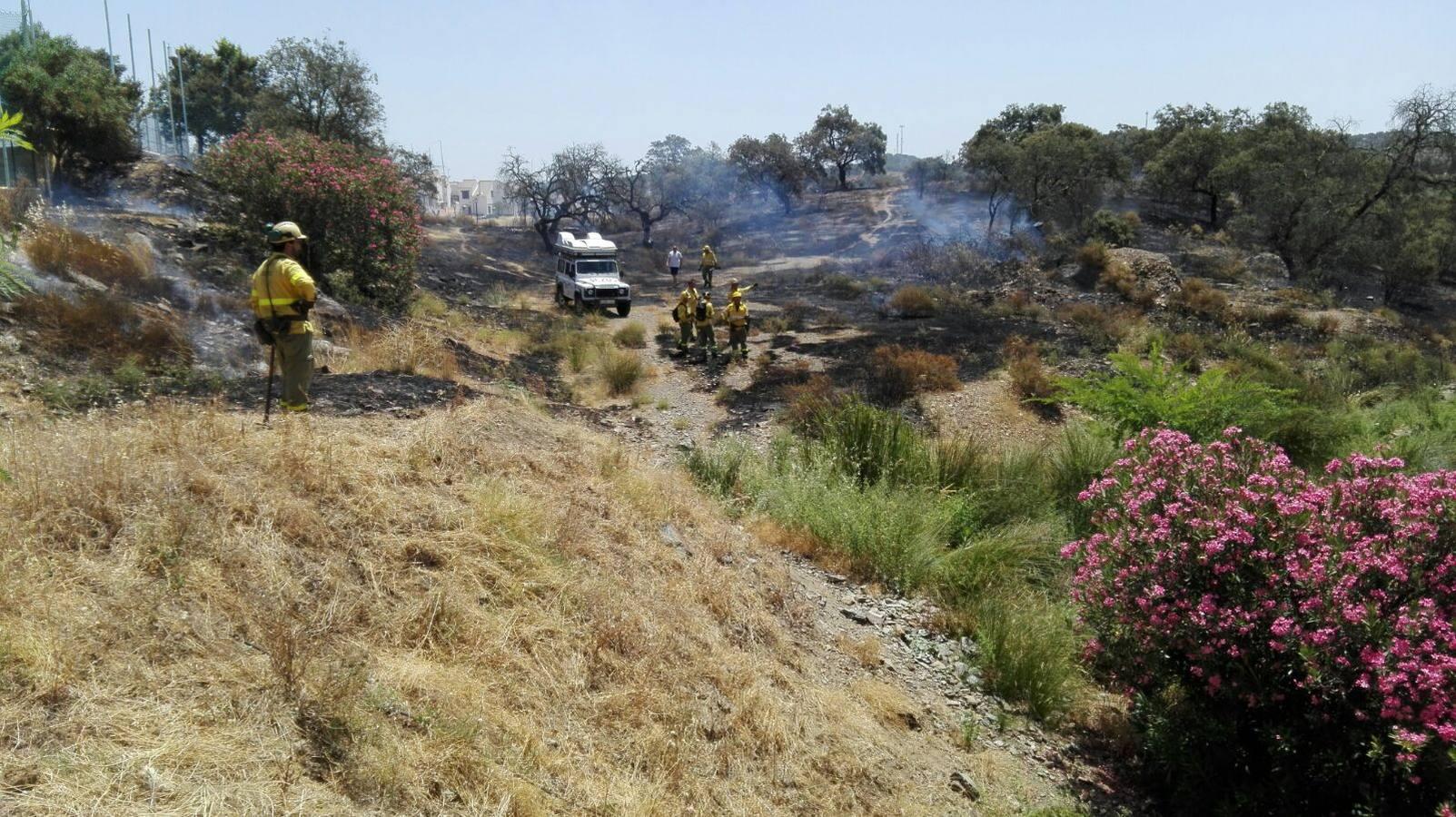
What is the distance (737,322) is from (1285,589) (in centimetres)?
1255

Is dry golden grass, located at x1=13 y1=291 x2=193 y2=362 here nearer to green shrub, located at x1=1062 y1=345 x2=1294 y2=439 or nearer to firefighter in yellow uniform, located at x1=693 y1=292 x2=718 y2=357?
firefighter in yellow uniform, located at x1=693 y1=292 x2=718 y2=357

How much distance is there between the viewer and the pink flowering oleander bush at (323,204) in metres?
16.0

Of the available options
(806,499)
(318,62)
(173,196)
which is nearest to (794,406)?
(806,499)

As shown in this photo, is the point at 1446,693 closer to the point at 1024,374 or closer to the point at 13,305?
the point at 1024,374

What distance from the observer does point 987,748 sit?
502cm

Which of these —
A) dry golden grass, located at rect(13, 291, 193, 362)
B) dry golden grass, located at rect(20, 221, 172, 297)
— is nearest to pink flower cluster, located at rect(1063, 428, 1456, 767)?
dry golden grass, located at rect(13, 291, 193, 362)

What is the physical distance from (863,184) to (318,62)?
41218mm

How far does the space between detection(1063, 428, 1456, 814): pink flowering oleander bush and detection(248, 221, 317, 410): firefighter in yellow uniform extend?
5888 millimetres

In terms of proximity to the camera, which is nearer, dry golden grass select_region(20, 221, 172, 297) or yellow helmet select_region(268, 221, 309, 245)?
yellow helmet select_region(268, 221, 309, 245)

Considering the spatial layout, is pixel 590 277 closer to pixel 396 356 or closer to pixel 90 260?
pixel 396 356

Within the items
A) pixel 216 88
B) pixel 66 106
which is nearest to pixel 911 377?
pixel 66 106

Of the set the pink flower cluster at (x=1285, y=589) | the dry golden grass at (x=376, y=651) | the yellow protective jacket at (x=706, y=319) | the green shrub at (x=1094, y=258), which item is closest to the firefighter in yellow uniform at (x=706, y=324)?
the yellow protective jacket at (x=706, y=319)

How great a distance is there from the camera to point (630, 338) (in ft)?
60.0

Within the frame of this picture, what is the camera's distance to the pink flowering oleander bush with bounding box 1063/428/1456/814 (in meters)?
3.52
